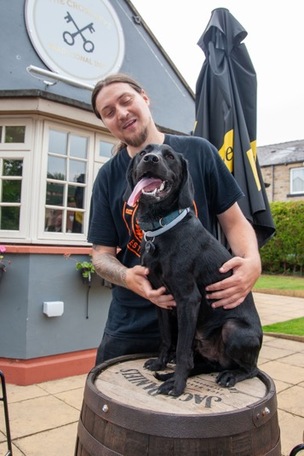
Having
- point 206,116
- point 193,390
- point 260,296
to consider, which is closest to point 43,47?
point 206,116

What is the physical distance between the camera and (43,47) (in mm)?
4812

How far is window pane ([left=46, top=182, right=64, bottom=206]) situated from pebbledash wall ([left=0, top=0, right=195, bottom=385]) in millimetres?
12

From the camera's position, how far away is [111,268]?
70.8 inches

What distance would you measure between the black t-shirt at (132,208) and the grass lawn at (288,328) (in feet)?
16.2

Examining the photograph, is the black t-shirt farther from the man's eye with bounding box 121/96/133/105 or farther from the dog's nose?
the dog's nose

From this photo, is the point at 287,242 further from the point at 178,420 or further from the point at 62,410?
the point at 178,420

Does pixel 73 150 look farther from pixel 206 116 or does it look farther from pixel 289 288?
pixel 289 288

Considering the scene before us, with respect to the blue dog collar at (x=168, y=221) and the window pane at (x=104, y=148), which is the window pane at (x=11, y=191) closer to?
the window pane at (x=104, y=148)

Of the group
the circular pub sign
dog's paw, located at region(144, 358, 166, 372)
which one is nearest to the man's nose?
dog's paw, located at region(144, 358, 166, 372)

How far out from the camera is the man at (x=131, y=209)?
1.78m

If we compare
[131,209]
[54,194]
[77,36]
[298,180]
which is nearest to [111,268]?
[131,209]

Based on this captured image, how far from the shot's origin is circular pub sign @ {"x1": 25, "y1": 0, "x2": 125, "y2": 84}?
480 centimetres

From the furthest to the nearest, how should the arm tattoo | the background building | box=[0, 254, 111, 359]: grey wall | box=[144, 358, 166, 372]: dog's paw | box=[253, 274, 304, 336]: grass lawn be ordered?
1. the background building
2. box=[253, 274, 304, 336]: grass lawn
3. box=[0, 254, 111, 359]: grey wall
4. the arm tattoo
5. box=[144, 358, 166, 372]: dog's paw

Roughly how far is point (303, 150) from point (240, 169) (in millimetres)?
24669
